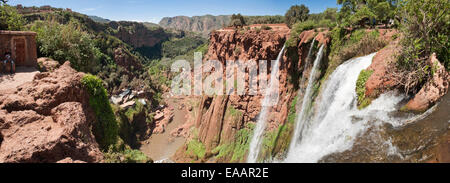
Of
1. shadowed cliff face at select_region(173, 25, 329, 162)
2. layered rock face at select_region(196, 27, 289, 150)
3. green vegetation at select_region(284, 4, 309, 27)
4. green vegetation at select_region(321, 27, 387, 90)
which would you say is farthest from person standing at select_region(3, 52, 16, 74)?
green vegetation at select_region(284, 4, 309, 27)

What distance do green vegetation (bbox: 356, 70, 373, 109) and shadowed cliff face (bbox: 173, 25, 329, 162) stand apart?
284 inches

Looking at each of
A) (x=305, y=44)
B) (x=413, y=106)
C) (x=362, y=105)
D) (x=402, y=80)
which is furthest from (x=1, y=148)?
→ (x=305, y=44)

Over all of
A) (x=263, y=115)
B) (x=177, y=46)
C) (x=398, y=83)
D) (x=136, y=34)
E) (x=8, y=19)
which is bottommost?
(x=263, y=115)

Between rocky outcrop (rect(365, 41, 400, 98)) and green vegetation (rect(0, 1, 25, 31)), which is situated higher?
green vegetation (rect(0, 1, 25, 31))

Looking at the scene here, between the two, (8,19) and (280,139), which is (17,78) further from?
(280,139)

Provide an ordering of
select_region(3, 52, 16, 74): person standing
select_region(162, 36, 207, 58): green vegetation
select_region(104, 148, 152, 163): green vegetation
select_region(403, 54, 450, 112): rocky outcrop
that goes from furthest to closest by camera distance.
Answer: select_region(162, 36, 207, 58): green vegetation
select_region(3, 52, 16, 74): person standing
select_region(104, 148, 152, 163): green vegetation
select_region(403, 54, 450, 112): rocky outcrop

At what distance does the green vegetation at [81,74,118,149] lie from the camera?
8.09 m

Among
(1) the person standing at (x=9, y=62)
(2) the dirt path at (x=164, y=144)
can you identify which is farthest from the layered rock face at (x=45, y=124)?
(2) the dirt path at (x=164, y=144)

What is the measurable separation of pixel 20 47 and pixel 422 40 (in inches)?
638

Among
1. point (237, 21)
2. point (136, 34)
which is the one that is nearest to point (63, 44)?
point (237, 21)

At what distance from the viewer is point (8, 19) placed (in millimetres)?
10766

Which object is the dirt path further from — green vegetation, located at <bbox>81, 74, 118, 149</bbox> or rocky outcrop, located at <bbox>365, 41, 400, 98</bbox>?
rocky outcrop, located at <bbox>365, 41, 400, 98</bbox>

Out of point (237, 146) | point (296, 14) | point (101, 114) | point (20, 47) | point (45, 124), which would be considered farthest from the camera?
point (296, 14)

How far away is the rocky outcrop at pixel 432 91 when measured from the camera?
→ 19.1ft
